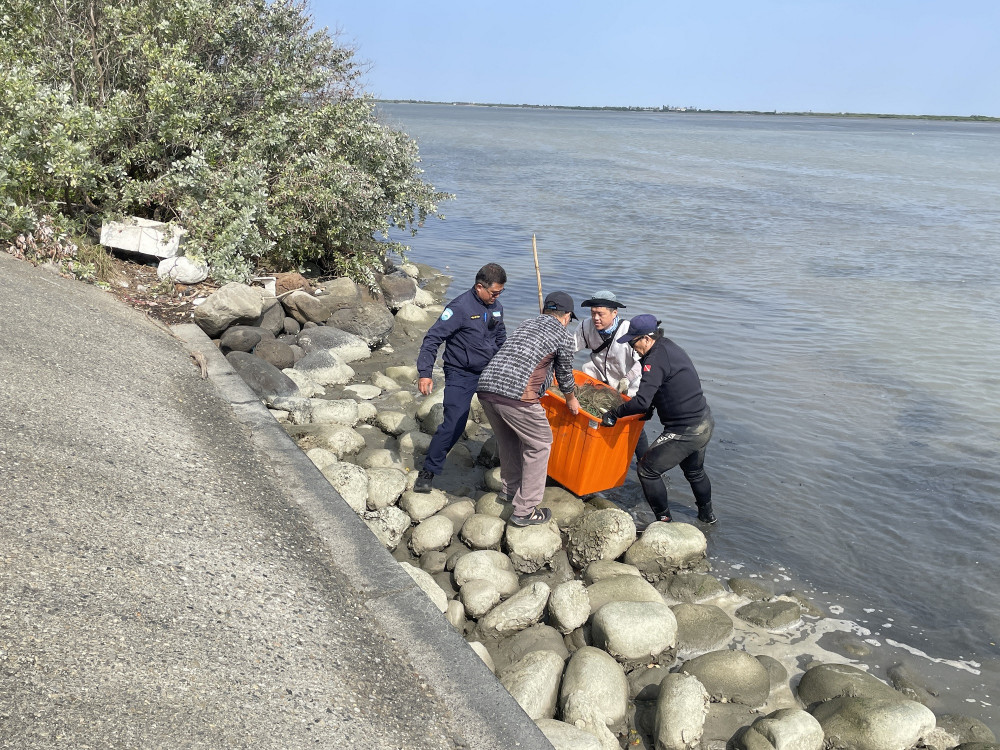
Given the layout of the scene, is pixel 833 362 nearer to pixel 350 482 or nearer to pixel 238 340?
pixel 350 482

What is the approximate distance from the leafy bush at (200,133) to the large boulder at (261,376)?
2312 mm

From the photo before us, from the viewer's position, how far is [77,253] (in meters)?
10.2

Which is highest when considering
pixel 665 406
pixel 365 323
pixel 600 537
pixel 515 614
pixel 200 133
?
pixel 200 133

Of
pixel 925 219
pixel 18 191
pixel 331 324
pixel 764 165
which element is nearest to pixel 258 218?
pixel 331 324

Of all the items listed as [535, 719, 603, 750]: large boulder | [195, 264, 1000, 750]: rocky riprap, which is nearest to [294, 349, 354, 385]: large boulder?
[195, 264, 1000, 750]: rocky riprap

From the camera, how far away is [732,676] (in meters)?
A: 5.02

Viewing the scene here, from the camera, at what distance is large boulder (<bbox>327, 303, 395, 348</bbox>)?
11523 mm

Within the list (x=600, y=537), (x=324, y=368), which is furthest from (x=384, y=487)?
(x=324, y=368)

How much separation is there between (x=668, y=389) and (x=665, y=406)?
165mm

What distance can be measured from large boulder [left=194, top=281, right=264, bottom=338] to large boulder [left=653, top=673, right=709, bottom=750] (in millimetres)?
6998

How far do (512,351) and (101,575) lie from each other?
10.2 ft

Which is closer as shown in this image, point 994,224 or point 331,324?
point 331,324

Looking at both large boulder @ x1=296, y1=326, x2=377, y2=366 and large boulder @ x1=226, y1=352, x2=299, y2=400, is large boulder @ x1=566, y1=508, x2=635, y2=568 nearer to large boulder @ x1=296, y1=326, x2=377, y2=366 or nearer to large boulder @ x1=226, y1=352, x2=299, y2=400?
large boulder @ x1=226, y1=352, x2=299, y2=400

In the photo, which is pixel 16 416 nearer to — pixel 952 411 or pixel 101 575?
pixel 101 575
